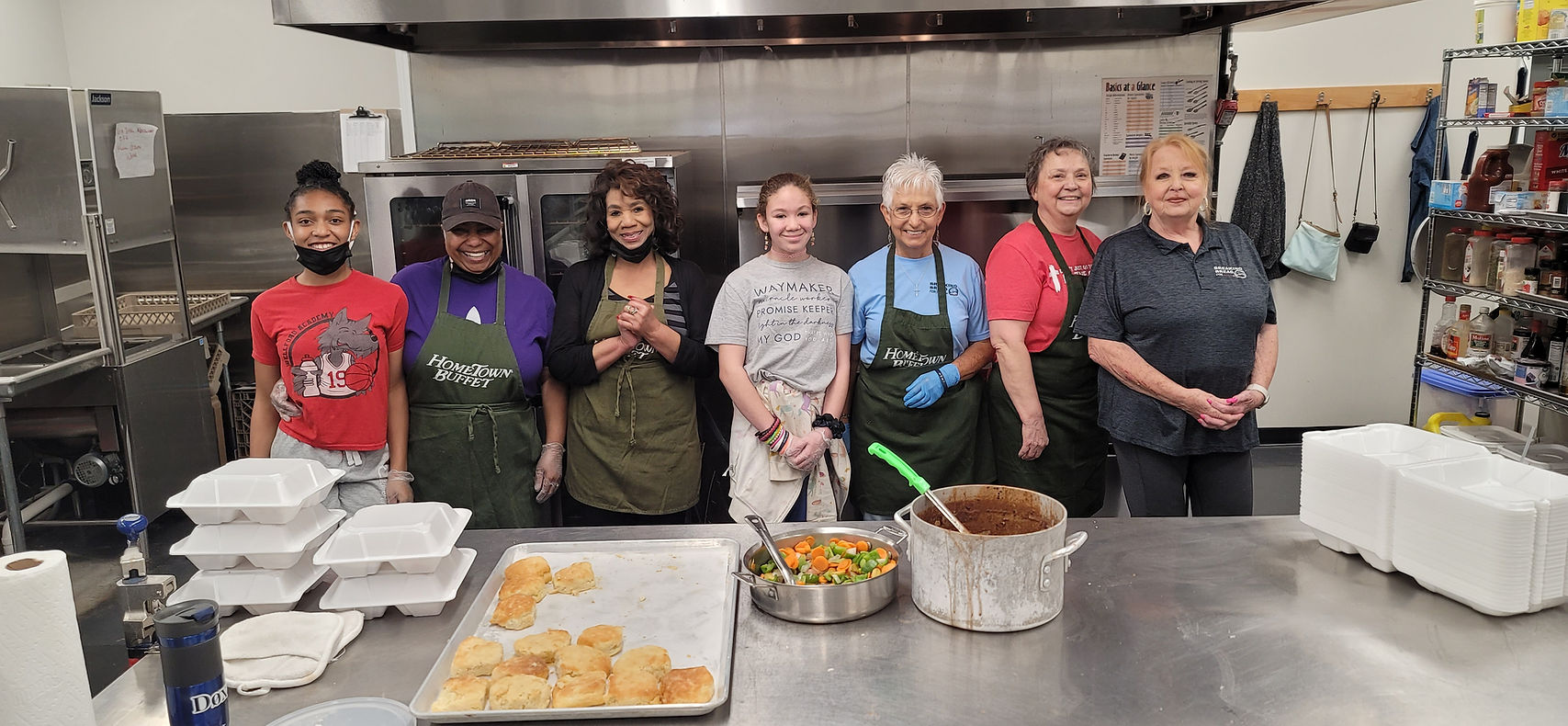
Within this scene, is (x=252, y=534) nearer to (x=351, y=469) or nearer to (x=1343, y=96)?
(x=351, y=469)

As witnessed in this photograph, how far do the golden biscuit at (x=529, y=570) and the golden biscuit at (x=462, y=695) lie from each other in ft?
1.10

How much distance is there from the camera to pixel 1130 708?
141cm

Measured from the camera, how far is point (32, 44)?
4.91 meters

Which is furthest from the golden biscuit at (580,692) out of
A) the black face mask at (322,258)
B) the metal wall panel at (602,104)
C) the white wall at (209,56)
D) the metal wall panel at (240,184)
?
the white wall at (209,56)

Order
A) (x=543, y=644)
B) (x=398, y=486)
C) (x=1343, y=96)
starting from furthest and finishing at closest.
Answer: (x=1343, y=96) < (x=398, y=486) < (x=543, y=644)

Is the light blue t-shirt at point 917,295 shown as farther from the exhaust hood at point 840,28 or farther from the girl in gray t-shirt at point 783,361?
the exhaust hood at point 840,28

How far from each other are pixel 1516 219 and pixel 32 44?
6.45 meters

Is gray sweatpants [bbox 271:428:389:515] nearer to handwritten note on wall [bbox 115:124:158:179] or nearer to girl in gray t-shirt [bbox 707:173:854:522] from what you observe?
girl in gray t-shirt [bbox 707:173:854:522]

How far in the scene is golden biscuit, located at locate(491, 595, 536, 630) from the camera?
1.66m

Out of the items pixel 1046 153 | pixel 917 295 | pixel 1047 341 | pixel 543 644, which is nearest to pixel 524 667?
pixel 543 644

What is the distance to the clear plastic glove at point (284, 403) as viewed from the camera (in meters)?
2.58

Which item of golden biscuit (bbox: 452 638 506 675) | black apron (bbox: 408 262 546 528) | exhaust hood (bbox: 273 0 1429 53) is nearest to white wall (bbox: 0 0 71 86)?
exhaust hood (bbox: 273 0 1429 53)

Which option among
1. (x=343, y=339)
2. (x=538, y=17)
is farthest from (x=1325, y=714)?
(x=343, y=339)

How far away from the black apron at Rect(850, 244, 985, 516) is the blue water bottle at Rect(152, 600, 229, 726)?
6.37 feet
